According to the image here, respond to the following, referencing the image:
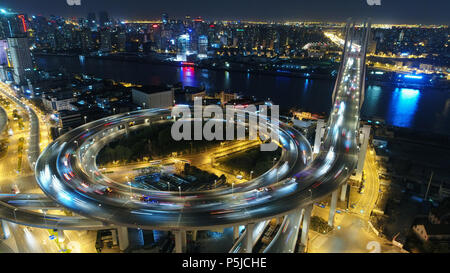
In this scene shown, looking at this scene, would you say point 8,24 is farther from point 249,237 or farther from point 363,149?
point 249,237

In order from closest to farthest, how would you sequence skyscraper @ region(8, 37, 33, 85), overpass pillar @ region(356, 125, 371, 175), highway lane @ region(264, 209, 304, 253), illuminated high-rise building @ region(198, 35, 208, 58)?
1. highway lane @ region(264, 209, 304, 253)
2. overpass pillar @ region(356, 125, 371, 175)
3. skyscraper @ region(8, 37, 33, 85)
4. illuminated high-rise building @ region(198, 35, 208, 58)

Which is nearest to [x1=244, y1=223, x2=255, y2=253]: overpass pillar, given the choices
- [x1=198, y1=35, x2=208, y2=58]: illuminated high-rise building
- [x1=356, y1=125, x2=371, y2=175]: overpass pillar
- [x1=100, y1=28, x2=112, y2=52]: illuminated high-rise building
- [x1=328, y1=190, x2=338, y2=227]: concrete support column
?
[x1=328, y1=190, x2=338, y2=227]: concrete support column

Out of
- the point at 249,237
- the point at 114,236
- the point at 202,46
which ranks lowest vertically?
the point at 114,236

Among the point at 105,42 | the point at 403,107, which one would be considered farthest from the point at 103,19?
the point at 403,107

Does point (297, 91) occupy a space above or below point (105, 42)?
below

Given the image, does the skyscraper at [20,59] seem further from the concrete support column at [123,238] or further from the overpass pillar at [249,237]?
the overpass pillar at [249,237]

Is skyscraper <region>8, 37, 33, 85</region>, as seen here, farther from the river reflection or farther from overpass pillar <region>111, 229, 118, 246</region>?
the river reflection

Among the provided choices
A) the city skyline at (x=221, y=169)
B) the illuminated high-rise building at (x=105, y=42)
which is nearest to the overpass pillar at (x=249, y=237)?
the city skyline at (x=221, y=169)
